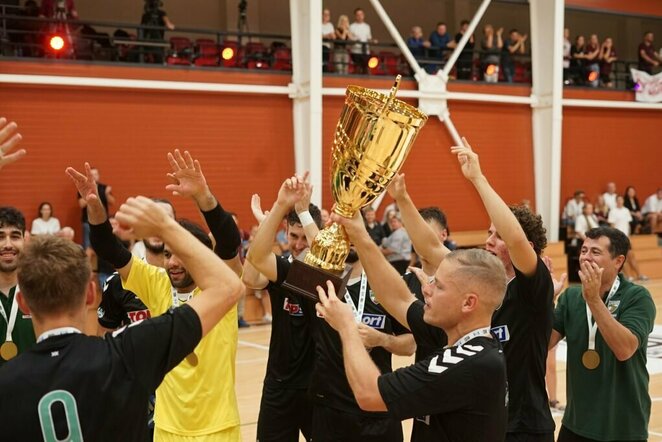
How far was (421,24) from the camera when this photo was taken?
22750mm

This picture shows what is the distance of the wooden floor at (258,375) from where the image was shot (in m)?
7.88

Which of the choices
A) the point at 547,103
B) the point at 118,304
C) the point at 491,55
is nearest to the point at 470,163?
the point at 118,304

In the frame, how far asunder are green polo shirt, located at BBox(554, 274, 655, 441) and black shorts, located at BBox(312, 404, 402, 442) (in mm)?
1122

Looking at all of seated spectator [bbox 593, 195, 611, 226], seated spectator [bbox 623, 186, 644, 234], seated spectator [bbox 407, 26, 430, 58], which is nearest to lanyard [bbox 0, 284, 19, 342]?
seated spectator [bbox 407, 26, 430, 58]

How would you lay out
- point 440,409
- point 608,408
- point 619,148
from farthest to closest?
point 619,148, point 608,408, point 440,409

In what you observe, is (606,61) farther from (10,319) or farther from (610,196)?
(10,319)

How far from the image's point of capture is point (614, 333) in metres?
4.38

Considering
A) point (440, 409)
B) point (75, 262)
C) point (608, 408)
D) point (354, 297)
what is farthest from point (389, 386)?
point (608, 408)

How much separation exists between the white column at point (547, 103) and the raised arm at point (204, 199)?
1570 centimetres

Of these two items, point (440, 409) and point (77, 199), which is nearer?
point (440, 409)

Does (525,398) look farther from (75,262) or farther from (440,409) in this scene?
(75,262)

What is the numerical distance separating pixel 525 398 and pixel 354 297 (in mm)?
1176

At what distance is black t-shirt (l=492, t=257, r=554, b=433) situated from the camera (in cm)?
411

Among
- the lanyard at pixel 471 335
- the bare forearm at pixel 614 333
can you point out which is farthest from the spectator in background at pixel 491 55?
the lanyard at pixel 471 335
